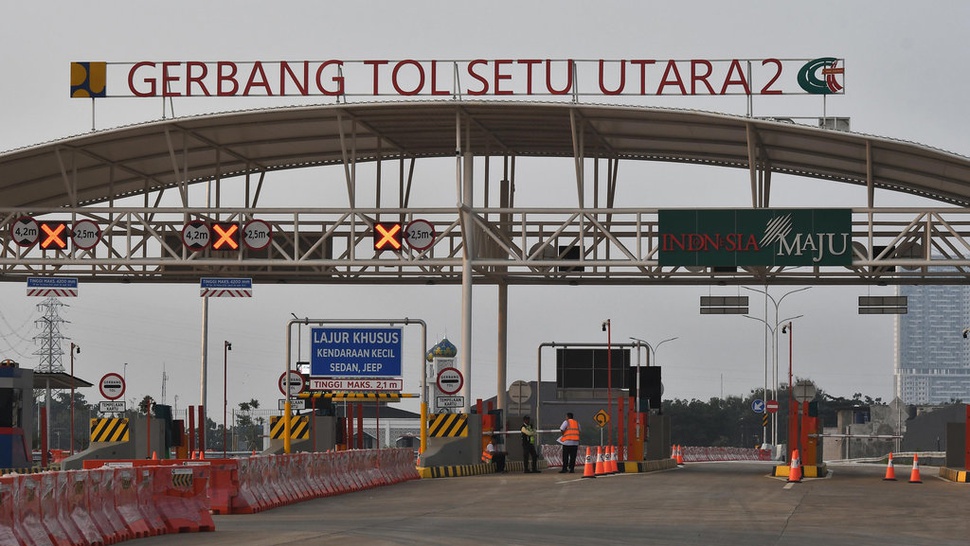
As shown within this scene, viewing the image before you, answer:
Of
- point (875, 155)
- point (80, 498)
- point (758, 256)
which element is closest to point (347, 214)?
point (758, 256)

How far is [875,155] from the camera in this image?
37.4 m

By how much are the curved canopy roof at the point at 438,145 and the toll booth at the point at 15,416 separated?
16.3 ft

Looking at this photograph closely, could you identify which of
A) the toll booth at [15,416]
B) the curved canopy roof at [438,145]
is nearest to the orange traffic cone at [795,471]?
the curved canopy roof at [438,145]

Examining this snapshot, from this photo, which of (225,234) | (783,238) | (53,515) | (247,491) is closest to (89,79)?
(225,234)

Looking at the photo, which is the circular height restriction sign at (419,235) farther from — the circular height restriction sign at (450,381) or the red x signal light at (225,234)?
the red x signal light at (225,234)

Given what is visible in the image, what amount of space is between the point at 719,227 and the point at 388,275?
32.3ft

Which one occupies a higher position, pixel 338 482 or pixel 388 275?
pixel 388 275

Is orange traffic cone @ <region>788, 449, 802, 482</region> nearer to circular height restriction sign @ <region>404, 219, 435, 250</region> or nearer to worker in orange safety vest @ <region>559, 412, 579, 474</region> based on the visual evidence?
worker in orange safety vest @ <region>559, 412, 579, 474</region>

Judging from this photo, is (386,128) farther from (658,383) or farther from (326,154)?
(658,383)

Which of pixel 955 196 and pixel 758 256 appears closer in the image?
pixel 758 256

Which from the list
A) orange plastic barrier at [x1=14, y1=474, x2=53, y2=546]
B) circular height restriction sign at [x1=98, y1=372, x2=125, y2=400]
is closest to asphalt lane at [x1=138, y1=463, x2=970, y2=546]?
orange plastic barrier at [x1=14, y1=474, x2=53, y2=546]

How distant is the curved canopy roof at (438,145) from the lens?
120 ft

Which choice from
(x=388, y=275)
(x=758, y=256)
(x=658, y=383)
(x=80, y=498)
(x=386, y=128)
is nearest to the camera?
(x=80, y=498)

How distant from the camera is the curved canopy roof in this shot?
36500 mm
